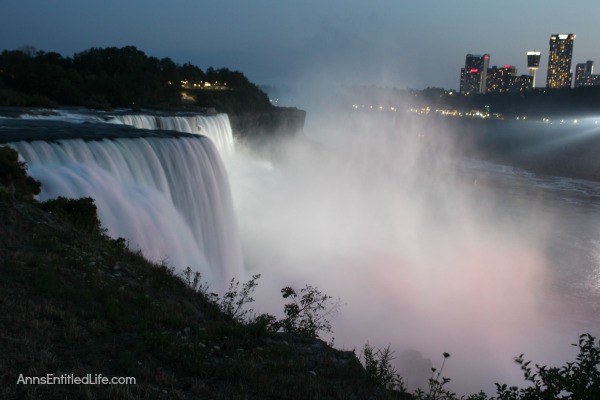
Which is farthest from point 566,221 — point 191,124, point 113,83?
point 113,83

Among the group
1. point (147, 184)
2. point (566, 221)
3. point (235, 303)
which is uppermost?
point (566, 221)

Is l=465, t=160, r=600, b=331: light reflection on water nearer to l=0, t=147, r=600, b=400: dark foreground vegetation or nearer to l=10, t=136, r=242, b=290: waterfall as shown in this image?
l=10, t=136, r=242, b=290: waterfall

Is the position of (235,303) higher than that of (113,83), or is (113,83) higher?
(113,83)

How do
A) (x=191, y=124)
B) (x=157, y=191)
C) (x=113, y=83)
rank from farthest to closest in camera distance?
1. (x=113, y=83)
2. (x=191, y=124)
3. (x=157, y=191)

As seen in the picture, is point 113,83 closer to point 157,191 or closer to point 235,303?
point 157,191

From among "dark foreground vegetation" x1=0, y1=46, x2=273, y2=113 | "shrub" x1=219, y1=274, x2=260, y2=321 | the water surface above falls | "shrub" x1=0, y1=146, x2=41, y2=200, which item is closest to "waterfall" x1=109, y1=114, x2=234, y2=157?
the water surface above falls

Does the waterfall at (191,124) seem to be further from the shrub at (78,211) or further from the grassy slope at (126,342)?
the grassy slope at (126,342)
